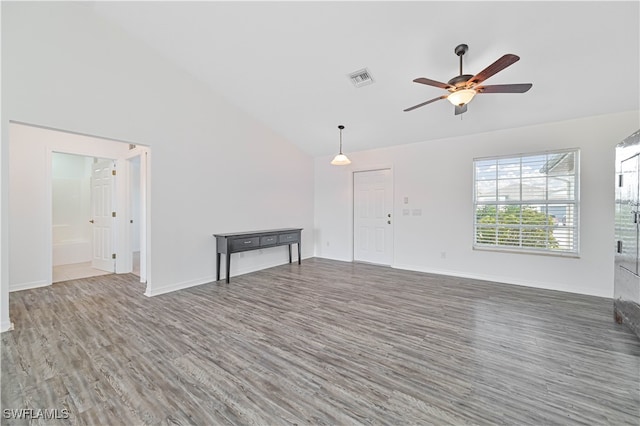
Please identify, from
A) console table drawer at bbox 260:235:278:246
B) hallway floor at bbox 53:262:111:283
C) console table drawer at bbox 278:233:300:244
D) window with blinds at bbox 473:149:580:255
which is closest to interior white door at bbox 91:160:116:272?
hallway floor at bbox 53:262:111:283

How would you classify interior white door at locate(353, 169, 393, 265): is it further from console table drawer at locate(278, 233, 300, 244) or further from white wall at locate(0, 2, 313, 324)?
white wall at locate(0, 2, 313, 324)

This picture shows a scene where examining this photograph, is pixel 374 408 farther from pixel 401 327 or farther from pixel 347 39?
pixel 347 39

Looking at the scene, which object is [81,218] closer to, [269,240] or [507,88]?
[269,240]

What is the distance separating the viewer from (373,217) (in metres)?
5.98

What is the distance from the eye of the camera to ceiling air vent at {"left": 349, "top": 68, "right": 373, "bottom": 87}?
3523 mm

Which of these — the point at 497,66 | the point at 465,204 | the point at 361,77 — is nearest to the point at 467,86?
the point at 497,66

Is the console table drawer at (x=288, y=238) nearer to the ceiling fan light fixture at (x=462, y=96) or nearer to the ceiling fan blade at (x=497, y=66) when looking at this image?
the ceiling fan light fixture at (x=462, y=96)

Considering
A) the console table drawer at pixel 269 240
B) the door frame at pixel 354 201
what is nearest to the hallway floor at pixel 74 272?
the console table drawer at pixel 269 240

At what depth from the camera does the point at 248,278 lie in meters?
4.75

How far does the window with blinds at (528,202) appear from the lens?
13.2 ft

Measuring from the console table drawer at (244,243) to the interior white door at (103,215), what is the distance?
8.11 ft

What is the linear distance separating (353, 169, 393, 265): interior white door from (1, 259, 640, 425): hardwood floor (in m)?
2.08

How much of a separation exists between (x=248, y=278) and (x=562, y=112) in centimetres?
544

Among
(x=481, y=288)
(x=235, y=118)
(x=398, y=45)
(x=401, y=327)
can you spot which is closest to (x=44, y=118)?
(x=235, y=118)
